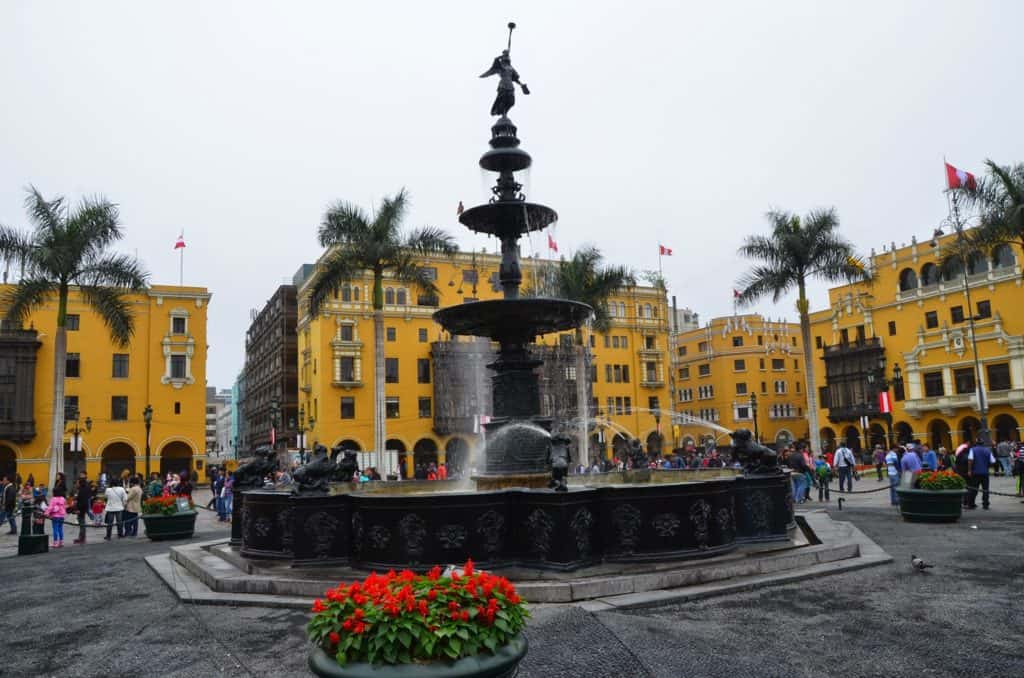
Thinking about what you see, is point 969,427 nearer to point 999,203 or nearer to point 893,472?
point 999,203

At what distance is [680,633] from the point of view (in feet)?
21.2

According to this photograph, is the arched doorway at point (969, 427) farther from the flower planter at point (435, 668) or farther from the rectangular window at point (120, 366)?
the rectangular window at point (120, 366)

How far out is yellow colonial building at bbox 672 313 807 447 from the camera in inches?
2832

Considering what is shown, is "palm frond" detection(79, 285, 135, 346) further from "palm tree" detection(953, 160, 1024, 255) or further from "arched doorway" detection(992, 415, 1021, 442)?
"arched doorway" detection(992, 415, 1021, 442)

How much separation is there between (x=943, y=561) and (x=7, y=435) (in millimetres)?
51453

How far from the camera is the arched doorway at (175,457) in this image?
5138cm

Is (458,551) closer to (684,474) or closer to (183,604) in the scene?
(183,604)

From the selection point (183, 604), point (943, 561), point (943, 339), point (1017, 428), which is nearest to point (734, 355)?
point (943, 339)

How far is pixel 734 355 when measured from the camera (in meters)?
72.7

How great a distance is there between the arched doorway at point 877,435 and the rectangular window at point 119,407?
5647 cm

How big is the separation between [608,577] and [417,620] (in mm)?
4924

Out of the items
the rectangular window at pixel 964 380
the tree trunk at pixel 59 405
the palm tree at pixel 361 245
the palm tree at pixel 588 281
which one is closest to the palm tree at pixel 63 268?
the tree trunk at pixel 59 405

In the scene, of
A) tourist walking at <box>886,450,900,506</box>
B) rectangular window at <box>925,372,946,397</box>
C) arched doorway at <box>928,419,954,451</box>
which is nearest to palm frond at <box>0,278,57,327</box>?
tourist walking at <box>886,450,900,506</box>

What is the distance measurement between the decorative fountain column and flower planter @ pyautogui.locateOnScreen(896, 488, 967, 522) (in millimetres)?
8023
